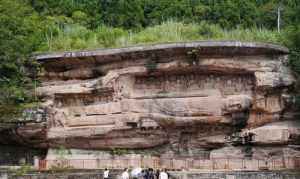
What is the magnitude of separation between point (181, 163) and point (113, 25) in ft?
41.5

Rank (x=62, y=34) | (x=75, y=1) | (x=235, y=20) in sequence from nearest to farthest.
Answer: (x=62, y=34), (x=235, y=20), (x=75, y=1)

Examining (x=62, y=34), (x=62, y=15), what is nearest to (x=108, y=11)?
(x=62, y=15)

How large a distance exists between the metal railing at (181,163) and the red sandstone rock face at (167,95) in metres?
0.88

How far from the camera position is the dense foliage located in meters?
20.8

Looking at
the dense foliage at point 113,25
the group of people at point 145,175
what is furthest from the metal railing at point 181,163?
the dense foliage at point 113,25

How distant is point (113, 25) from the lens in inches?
1155

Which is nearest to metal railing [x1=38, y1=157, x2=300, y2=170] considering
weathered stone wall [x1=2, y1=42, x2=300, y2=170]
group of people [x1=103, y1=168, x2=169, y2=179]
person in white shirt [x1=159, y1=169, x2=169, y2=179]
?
weathered stone wall [x1=2, y1=42, x2=300, y2=170]

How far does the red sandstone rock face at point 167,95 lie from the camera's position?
19.8 meters

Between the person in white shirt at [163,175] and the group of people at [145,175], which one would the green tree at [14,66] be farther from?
the person in white shirt at [163,175]

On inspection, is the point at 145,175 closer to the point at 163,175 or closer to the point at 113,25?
the point at 163,175

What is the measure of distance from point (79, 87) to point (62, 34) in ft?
18.0

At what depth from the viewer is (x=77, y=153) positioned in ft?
69.4

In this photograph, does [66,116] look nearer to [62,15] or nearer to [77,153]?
[77,153]

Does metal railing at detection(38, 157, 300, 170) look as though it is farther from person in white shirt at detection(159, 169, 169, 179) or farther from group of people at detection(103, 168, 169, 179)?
person in white shirt at detection(159, 169, 169, 179)
